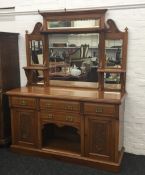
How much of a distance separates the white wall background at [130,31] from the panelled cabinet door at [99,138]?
0.51m

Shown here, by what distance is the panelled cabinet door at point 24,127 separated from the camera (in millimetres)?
3113

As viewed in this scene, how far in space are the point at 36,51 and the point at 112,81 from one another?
115 centimetres

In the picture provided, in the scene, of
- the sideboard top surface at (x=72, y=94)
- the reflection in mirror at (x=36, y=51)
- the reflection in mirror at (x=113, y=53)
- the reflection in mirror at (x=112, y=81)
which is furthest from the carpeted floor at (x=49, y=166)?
the reflection in mirror at (x=36, y=51)

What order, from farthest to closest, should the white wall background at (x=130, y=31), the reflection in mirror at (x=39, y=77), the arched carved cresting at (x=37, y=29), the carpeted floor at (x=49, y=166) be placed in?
1. the reflection in mirror at (x=39, y=77)
2. the arched carved cresting at (x=37, y=29)
3. the white wall background at (x=130, y=31)
4. the carpeted floor at (x=49, y=166)

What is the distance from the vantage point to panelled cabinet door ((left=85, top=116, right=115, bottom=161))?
2.79 m

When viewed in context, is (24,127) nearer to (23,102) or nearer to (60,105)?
(23,102)

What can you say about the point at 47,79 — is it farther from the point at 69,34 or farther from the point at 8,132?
the point at 8,132

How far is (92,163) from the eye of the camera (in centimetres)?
290

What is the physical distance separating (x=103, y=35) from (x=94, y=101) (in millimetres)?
877

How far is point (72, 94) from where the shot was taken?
2.93 m

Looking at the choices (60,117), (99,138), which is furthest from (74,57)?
(99,138)

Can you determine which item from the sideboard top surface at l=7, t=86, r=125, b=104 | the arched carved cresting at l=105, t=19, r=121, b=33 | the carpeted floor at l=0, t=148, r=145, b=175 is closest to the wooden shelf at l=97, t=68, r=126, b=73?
the sideboard top surface at l=7, t=86, r=125, b=104

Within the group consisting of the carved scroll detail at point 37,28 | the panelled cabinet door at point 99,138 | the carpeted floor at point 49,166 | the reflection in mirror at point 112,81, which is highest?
the carved scroll detail at point 37,28

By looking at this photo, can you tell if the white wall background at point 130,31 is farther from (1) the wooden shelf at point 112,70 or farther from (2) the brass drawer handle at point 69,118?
(2) the brass drawer handle at point 69,118
